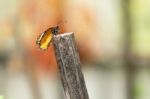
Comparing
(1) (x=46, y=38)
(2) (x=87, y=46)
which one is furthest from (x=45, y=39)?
(2) (x=87, y=46)

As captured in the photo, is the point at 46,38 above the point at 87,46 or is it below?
above

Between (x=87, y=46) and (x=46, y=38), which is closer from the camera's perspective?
(x=46, y=38)

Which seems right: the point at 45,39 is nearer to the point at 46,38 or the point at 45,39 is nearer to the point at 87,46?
the point at 46,38

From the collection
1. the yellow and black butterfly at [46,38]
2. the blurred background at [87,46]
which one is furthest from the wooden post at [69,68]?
the blurred background at [87,46]

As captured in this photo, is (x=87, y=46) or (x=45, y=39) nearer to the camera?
(x=45, y=39)

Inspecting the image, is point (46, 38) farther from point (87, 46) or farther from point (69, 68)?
point (87, 46)

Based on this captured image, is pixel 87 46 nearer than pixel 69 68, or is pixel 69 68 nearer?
pixel 69 68

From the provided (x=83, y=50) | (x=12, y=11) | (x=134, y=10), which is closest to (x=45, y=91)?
(x=83, y=50)
